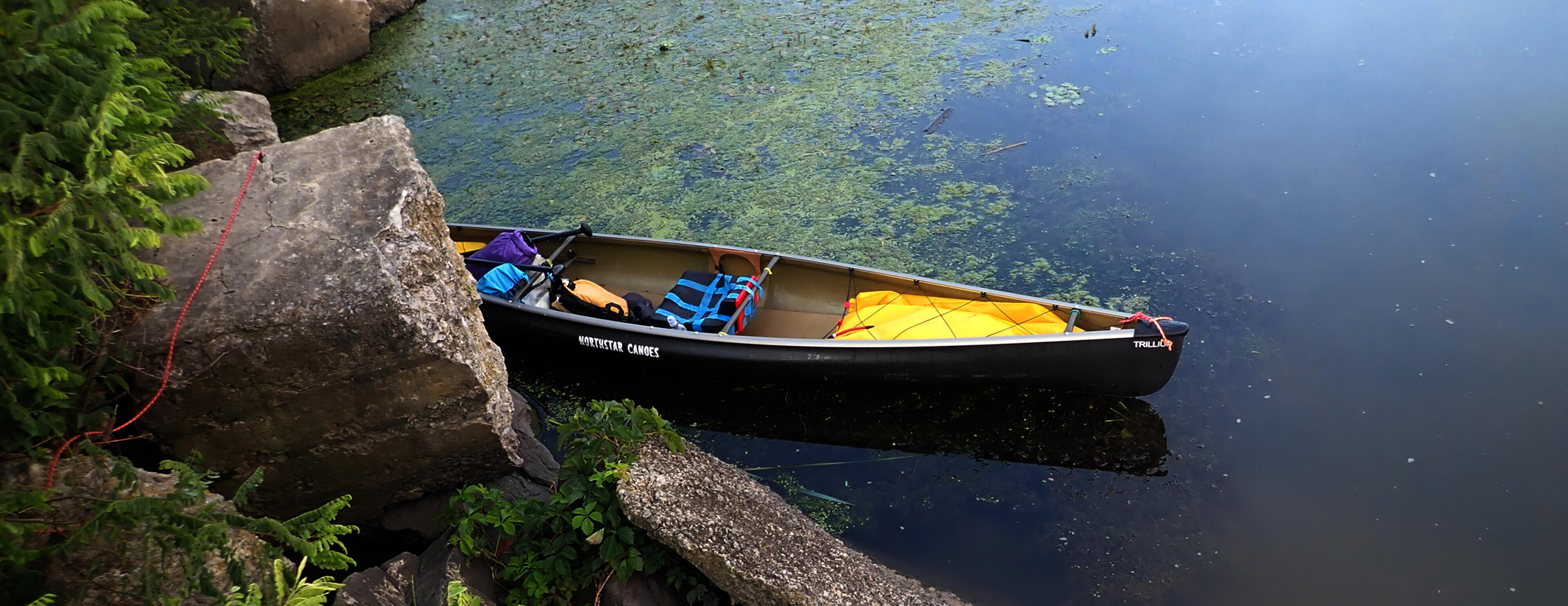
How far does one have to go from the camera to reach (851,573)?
3.97 m

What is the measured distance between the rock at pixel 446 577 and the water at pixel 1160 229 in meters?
1.79

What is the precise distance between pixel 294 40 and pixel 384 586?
25.6 ft

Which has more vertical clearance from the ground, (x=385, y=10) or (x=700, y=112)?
(x=385, y=10)

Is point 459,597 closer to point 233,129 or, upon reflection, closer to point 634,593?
point 634,593

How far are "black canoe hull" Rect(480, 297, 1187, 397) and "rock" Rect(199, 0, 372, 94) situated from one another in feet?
18.0

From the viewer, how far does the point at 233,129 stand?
5621 mm

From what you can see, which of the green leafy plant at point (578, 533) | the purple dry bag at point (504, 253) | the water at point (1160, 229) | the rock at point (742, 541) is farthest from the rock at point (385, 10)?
the rock at point (742, 541)

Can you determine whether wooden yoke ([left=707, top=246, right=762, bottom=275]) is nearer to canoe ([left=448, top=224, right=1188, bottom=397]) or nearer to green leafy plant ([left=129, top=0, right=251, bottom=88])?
canoe ([left=448, top=224, right=1188, bottom=397])

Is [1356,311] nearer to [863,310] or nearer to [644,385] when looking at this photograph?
[863,310]

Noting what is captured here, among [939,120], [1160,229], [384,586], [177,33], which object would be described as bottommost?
[1160,229]

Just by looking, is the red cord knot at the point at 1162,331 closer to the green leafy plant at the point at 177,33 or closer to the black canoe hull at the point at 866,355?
the black canoe hull at the point at 866,355

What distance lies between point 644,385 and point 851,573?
7.71ft

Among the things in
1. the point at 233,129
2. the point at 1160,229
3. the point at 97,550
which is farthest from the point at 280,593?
the point at 1160,229

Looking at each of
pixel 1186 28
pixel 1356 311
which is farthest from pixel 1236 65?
pixel 1356 311
